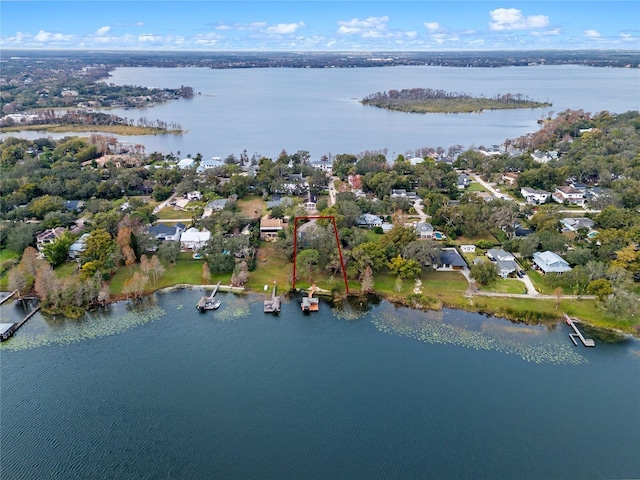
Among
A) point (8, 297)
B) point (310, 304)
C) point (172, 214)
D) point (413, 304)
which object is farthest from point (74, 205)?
point (413, 304)

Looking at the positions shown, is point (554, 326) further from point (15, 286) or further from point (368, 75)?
point (368, 75)

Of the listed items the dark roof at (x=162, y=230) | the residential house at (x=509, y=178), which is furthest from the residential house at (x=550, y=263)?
the dark roof at (x=162, y=230)

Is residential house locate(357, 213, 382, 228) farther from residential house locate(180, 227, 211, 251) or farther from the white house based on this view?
residential house locate(180, 227, 211, 251)

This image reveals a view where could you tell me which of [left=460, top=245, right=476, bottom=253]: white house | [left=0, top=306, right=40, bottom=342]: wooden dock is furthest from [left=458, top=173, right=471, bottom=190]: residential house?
[left=0, top=306, right=40, bottom=342]: wooden dock

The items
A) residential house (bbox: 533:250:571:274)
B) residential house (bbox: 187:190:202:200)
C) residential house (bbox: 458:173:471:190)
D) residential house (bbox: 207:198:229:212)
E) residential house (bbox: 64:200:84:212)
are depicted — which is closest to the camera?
residential house (bbox: 533:250:571:274)

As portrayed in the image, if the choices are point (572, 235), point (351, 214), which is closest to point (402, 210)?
point (351, 214)

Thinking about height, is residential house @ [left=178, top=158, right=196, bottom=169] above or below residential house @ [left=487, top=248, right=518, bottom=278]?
above
